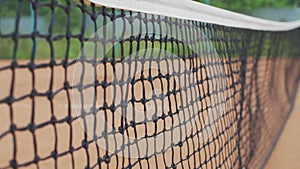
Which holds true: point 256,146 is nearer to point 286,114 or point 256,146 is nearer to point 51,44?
point 286,114

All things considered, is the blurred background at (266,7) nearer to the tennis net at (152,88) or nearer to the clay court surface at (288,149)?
the clay court surface at (288,149)

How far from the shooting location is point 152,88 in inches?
47.5

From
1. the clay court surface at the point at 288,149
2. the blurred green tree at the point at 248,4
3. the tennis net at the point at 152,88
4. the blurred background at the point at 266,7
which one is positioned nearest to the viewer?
the tennis net at the point at 152,88

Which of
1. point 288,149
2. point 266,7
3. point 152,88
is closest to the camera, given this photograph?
point 152,88

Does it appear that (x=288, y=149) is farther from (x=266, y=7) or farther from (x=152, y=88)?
(x=266, y=7)

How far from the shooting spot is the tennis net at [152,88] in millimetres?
835

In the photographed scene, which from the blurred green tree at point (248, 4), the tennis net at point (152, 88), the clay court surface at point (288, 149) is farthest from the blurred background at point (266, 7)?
the tennis net at point (152, 88)

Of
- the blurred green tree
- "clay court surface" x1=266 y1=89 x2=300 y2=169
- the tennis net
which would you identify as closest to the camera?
the tennis net

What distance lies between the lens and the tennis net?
0.83 metres

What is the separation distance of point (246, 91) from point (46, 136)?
4.23 feet

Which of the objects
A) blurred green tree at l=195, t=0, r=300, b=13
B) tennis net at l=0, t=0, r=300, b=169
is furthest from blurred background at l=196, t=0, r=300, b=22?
tennis net at l=0, t=0, r=300, b=169

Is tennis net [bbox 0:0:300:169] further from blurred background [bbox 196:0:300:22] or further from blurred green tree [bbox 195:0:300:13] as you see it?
blurred green tree [bbox 195:0:300:13]

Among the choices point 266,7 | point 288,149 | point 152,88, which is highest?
point 266,7

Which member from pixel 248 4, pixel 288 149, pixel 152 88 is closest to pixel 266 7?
pixel 248 4
